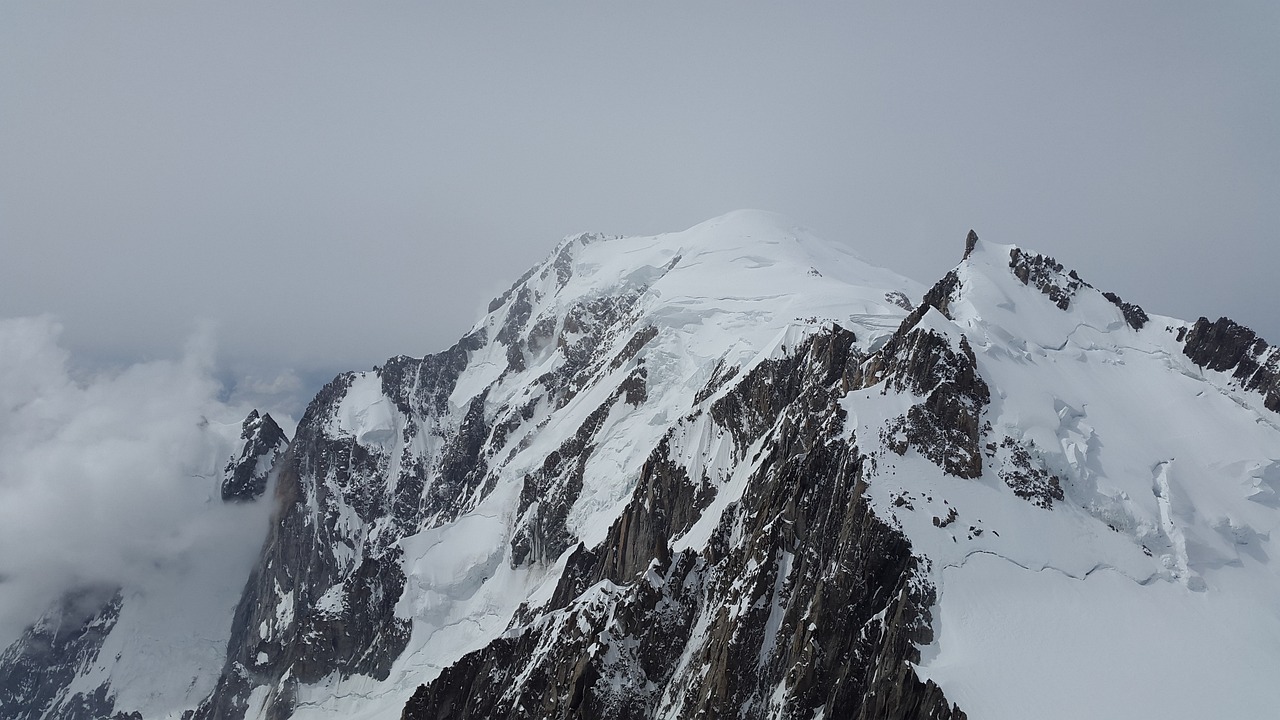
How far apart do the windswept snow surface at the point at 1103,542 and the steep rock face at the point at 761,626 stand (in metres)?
2.68

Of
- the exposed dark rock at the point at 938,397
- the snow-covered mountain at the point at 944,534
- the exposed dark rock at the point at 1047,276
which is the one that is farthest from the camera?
the exposed dark rock at the point at 1047,276

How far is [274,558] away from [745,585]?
18910 cm

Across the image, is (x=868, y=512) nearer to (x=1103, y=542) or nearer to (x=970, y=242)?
(x=1103, y=542)

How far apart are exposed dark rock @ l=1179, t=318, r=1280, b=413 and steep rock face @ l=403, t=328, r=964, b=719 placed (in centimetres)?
3658

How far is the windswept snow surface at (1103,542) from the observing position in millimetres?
40438

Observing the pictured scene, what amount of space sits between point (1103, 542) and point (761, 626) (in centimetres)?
2715

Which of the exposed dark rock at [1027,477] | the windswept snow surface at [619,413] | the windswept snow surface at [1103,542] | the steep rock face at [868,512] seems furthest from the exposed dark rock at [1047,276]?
the exposed dark rock at [1027,477]

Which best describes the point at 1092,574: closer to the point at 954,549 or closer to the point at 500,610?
the point at 954,549

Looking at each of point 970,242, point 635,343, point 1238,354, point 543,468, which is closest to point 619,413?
point 635,343

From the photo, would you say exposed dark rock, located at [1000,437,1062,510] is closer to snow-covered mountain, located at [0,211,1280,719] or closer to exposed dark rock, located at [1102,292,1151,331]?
snow-covered mountain, located at [0,211,1280,719]

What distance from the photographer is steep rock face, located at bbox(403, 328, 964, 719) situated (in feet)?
146

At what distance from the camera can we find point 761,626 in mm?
50344

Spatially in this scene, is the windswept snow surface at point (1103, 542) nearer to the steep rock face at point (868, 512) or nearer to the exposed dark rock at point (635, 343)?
the steep rock face at point (868, 512)

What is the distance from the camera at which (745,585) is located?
52875mm
